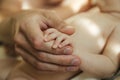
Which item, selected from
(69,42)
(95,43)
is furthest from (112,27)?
(69,42)

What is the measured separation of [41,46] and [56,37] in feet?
0.16

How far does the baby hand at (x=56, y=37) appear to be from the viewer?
632 mm

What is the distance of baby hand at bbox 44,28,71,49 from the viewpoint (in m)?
0.63

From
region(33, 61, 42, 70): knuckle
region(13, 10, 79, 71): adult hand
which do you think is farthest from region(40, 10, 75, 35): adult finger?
region(33, 61, 42, 70): knuckle

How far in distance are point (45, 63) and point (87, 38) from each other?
172mm

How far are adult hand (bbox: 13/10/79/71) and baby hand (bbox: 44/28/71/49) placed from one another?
14 mm

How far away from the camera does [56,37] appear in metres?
0.66

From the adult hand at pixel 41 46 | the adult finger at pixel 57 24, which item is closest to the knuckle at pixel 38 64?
the adult hand at pixel 41 46

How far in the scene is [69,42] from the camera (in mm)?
654

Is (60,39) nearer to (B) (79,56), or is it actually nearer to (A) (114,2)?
(B) (79,56)

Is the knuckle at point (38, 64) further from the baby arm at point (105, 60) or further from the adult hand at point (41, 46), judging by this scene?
the baby arm at point (105, 60)

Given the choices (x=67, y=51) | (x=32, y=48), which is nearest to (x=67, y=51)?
(x=67, y=51)

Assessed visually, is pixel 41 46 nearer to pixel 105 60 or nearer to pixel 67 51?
pixel 67 51

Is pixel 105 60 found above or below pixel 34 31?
below
